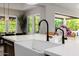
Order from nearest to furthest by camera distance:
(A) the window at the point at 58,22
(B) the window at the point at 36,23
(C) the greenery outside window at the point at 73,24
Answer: (C) the greenery outside window at the point at 73,24 < (A) the window at the point at 58,22 < (B) the window at the point at 36,23

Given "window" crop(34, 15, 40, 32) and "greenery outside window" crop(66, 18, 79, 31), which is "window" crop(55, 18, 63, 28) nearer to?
"greenery outside window" crop(66, 18, 79, 31)

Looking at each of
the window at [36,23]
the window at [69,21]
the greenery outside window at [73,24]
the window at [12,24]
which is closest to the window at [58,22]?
the window at [69,21]

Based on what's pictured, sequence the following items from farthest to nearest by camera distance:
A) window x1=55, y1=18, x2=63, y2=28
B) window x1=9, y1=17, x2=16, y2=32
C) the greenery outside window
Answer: window x1=9, y1=17, x2=16, y2=32 → window x1=55, y1=18, x2=63, y2=28 → the greenery outside window

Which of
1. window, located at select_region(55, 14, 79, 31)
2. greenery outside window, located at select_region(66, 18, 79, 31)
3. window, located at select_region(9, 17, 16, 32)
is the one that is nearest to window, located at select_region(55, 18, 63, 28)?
window, located at select_region(55, 14, 79, 31)

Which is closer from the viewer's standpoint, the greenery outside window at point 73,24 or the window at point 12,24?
the greenery outside window at point 73,24

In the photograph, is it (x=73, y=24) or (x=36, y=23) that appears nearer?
(x=73, y=24)

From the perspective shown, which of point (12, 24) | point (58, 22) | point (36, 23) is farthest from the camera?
point (12, 24)

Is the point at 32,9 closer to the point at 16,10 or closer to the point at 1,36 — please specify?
the point at 16,10

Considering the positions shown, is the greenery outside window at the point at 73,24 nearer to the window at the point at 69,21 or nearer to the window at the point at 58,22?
the window at the point at 69,21

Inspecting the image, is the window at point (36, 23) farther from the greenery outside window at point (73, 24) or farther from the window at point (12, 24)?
the greenery outside window at point (73, 24)

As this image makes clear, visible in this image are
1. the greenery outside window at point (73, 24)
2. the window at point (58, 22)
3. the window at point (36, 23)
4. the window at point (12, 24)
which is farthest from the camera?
the window at point (12, 24)

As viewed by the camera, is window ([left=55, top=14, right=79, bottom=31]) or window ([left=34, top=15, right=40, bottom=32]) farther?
window ([left=34, top=15, right=40, bottom=32])

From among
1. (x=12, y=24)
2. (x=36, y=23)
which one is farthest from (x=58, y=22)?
(x=12, y=24)

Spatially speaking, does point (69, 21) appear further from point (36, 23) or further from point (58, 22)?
point (36, 23)
